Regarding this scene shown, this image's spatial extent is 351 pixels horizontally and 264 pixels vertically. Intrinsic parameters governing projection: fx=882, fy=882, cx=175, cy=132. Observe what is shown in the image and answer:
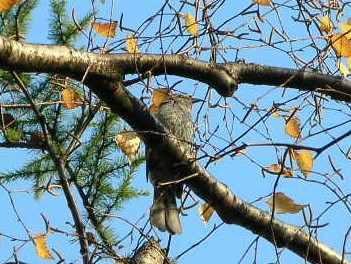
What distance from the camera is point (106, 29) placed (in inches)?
112

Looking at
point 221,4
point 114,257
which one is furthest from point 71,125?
point 114,257

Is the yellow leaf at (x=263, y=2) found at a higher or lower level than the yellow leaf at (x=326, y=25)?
higher

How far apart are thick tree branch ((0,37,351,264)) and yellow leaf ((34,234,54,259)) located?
0.52m

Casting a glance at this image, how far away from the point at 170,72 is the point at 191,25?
16.3 inches

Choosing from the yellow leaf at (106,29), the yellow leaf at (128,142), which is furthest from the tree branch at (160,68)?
the yellow leaf at (128,142)

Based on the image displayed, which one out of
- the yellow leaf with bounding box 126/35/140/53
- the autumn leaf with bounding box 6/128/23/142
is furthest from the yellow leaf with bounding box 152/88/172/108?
the autumn leaf with bounding box 6/128/23/142

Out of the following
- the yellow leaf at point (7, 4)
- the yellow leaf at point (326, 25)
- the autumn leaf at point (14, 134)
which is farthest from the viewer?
the autumn leaf at point (14, 134)

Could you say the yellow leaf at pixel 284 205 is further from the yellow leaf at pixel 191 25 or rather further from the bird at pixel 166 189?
the yellow leaf at pixel 191 25

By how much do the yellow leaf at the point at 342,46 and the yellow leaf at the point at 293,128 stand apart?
0.26 meters

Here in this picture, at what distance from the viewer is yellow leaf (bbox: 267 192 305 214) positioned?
2.59m

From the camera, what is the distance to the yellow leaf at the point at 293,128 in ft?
9.55

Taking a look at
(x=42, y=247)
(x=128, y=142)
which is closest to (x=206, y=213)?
(x=128, y=142)

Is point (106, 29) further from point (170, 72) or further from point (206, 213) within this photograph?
point (206, 213)

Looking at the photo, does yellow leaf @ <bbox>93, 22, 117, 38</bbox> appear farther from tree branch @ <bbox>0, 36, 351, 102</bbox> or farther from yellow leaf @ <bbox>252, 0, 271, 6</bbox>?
yellow leaf @ <bbox>252, 0, 271, 6</bbox>
